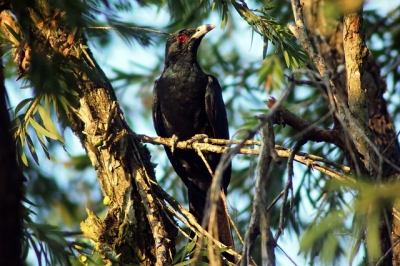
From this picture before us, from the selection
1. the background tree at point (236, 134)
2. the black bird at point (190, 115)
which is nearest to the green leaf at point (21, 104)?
the background tree at point (236, 134)

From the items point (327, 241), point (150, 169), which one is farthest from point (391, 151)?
point (327, 241)

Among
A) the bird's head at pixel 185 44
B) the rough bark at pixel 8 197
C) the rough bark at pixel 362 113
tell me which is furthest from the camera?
the bird's head at pixel 185 44

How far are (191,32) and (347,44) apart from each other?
8.62 ft

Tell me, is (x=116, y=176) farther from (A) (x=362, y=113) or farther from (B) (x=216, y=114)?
(B) (x=216, y=114)

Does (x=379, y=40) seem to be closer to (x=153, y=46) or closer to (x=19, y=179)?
(x=153, y=46)

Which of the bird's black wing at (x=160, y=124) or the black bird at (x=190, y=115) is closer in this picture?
the black bird at (x=190, y=115)

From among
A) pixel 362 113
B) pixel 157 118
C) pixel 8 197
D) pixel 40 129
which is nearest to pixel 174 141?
pixel 157 118

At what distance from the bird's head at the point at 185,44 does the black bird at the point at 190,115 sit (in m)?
0.05

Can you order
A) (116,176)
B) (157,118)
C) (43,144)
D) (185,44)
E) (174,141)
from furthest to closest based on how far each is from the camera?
(185,44), (157,118), (174,141), (116,176), (43,144)

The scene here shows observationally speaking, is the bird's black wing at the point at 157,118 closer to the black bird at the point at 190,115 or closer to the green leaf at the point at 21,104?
the black bird at the point at 190,115

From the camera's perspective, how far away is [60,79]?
2.62 meters

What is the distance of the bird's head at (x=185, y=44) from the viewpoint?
6293mm

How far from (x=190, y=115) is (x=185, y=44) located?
2.56ft

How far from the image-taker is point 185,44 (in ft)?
20.8
